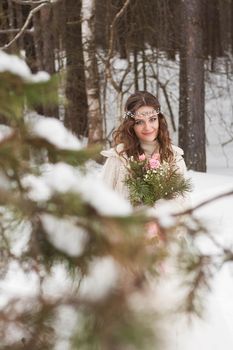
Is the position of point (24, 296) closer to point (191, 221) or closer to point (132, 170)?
point (191, 221)

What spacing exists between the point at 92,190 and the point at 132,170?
2.02 m

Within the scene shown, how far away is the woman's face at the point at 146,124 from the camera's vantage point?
129 inches

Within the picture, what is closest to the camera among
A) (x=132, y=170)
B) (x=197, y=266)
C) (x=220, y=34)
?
(x=197, y=266)

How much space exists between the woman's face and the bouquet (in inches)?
6.3

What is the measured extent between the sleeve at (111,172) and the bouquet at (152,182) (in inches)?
4.6

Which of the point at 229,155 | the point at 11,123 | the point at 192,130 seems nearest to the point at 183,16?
the point at 192,130

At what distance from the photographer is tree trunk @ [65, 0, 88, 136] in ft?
37.0

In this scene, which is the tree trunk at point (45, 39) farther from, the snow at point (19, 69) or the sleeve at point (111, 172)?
the snow at point (19, 69)

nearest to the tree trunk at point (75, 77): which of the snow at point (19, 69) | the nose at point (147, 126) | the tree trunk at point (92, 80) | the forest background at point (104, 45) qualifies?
the forest background at point (104, 45)

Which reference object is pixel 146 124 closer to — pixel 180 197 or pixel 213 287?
pixel 180 197

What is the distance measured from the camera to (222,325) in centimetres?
344

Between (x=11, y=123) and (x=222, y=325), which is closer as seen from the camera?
(x=11, y=123)

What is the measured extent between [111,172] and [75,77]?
8.70 meters

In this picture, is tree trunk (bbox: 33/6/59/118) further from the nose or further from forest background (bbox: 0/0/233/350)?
forest background (bbox: 0/0/233/350)
